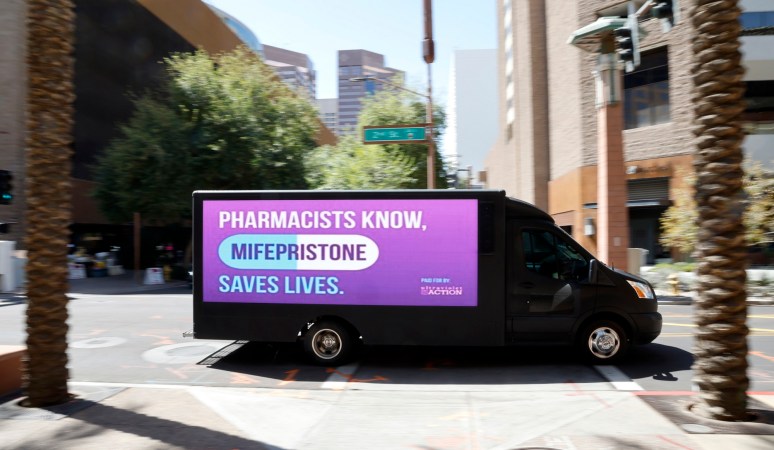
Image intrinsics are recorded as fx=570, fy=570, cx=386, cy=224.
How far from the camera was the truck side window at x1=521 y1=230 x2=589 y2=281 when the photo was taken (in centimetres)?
814

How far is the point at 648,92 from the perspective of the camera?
27.3 m

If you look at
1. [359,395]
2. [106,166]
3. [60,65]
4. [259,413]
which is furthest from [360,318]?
[106,166]

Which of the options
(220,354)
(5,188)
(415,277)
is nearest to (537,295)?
(415,277)

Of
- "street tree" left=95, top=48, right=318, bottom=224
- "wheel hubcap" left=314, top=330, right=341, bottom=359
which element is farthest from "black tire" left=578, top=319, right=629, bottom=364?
"street tree" left=95, top=48, right=318, bottom=224

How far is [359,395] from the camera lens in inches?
272

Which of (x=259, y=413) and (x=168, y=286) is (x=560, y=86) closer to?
(x=168, y=286)

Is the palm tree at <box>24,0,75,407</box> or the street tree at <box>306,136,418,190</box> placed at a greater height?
the street tree at <box>306,136,418,190</box>

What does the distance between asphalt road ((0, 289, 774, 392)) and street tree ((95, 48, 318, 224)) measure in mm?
15174

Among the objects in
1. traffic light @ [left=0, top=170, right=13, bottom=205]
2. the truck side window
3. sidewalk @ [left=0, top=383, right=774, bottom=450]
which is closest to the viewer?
sidewalk @ [left=0, top=383, right=774, bottom=450]

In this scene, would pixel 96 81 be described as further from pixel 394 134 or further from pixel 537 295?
pixel 537 295

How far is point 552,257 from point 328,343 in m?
3.49

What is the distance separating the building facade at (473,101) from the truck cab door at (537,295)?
99.3 metres

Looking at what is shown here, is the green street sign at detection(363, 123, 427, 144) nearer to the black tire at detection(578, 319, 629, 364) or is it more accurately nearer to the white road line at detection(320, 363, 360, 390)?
the white road line at detection(320, 363, 360, 390)

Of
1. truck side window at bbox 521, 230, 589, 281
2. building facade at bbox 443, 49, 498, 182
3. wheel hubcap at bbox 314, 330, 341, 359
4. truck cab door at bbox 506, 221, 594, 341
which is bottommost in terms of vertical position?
wheel hubcap at bbox 314, 330, 341, 359
